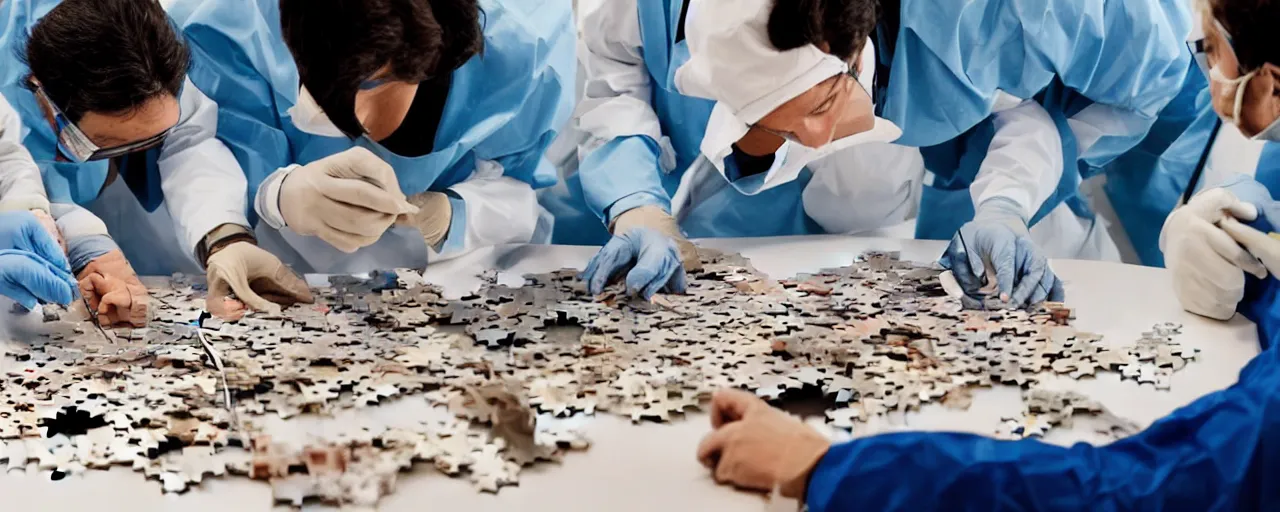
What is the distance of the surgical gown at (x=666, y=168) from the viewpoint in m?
2.18

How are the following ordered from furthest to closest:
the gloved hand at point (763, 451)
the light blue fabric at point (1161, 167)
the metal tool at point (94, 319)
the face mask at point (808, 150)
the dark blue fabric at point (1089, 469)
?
the light blue fabric at point (1161, 167)
the face mask at point (808, 150)
the metal tool at point (94, 319)
the gloved hand at point (763, 451)
the dark blue fabric at point (1089, 469)

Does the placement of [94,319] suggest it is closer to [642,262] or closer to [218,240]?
[218,240]

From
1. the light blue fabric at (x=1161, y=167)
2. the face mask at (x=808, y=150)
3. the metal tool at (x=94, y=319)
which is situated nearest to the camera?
the metal tool at (x=94, y=319)

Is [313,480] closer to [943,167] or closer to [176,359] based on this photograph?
[176,359]

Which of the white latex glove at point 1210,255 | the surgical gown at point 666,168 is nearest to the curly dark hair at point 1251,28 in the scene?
the white latex glove at point 1210,255

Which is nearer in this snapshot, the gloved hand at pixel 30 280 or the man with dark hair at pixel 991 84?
the gloved hand at pixel 30 280

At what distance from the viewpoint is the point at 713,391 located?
150 cm

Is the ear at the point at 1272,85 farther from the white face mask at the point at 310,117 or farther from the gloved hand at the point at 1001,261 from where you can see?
the white face mask at the point at 310,117

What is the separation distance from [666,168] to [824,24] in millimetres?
531

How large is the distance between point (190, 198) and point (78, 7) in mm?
360

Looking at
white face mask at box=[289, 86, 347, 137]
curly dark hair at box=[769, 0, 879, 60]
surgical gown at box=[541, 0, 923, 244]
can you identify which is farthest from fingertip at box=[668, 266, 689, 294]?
white face mask at box=[289, 86, 347, 137]

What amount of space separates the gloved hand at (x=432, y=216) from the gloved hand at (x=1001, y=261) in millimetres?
913

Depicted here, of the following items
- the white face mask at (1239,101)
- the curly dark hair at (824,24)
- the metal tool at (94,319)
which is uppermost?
the curly dark hair at (824,24)

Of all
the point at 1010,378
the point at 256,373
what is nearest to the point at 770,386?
the point at 1010,378
